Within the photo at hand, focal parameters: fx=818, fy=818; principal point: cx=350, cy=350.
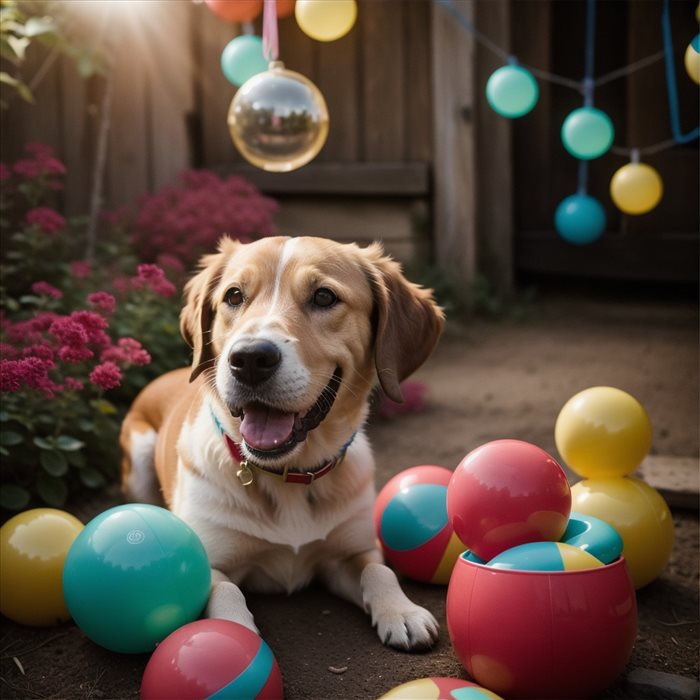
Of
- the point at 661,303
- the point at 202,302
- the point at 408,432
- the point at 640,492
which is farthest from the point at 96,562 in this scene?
the point at 661,303

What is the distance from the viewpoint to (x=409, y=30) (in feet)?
26.1

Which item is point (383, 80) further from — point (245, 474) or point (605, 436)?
point (245, 474)

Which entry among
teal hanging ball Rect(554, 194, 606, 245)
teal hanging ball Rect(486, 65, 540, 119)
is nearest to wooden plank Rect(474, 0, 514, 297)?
teal hanging ball Rect(554, 194, 606, 245)

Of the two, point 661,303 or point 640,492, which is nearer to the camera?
point 640,492

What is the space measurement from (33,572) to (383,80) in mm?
6413

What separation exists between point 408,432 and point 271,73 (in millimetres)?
2345

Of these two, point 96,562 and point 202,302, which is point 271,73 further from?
point 96,562

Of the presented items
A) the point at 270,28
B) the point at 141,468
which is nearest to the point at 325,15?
the point at 270,28

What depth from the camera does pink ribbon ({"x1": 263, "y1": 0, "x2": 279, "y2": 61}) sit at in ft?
12.3

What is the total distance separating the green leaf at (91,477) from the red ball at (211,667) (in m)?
1.69

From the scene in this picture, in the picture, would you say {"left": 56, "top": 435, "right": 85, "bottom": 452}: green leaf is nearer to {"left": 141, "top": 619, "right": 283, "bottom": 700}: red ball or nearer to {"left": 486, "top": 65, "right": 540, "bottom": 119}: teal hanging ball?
{"left": 141, "top": 619, "right": 283, "bottom": 700}: red ball

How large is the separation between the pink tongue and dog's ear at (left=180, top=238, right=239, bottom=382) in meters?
0.47

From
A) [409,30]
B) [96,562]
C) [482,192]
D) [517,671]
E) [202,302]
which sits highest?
[409,30]

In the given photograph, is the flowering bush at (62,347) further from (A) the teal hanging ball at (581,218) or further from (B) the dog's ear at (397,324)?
(A) the teal hanging ball at (581,218)
